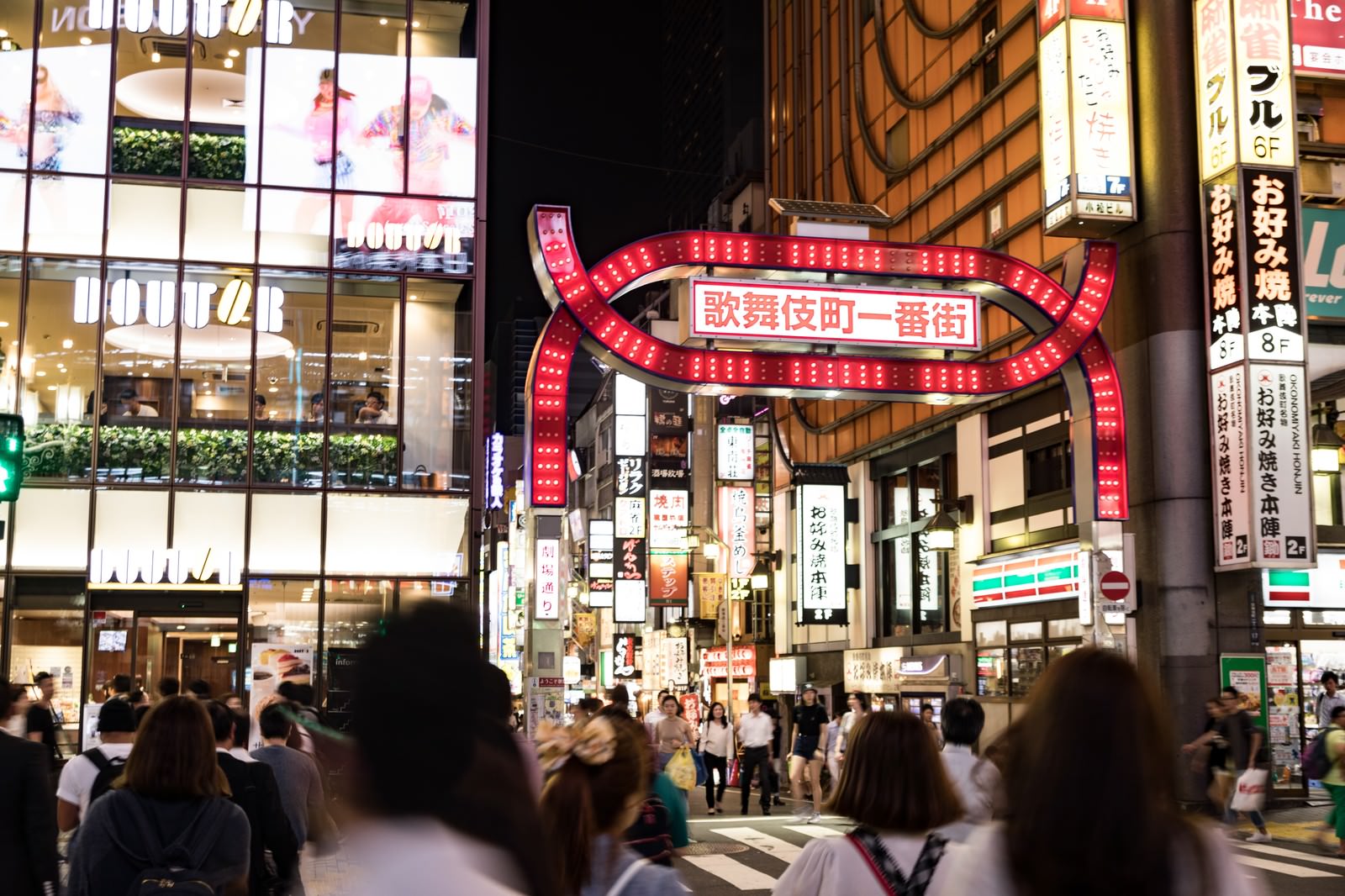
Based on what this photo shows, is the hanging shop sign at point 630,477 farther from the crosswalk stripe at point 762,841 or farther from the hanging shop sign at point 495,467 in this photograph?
the crosswalk stripe at point 762,841

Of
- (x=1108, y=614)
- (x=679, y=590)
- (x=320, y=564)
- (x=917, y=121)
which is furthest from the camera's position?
(x=679, y=590)

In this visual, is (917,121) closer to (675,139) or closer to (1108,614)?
(1108,614)

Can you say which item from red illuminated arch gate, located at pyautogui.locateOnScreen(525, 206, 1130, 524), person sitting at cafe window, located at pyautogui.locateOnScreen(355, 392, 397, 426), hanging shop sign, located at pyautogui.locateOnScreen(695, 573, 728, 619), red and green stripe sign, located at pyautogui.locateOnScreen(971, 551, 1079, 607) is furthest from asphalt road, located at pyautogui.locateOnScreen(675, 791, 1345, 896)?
hanging shop sign, located at pyautogui.locateOnScreen(695, 573, 728, 619)

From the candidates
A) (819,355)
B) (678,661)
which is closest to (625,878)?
(819,355)

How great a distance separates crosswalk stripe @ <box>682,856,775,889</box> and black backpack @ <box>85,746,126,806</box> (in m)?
7.94

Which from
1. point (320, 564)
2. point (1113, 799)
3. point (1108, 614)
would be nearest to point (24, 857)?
point (1113, 799)

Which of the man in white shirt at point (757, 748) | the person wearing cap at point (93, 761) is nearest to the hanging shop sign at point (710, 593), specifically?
the man in white shirt at point (757, 748)

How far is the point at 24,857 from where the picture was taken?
6191 mm

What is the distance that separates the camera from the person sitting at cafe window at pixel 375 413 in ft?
85.4

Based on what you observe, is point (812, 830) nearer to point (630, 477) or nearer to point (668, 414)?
point (668, 414)

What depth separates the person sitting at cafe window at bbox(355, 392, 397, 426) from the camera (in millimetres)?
26016

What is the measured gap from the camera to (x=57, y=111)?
25.5 m

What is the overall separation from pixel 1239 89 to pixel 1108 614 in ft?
27.6

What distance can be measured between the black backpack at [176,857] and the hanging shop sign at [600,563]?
5402 cm
